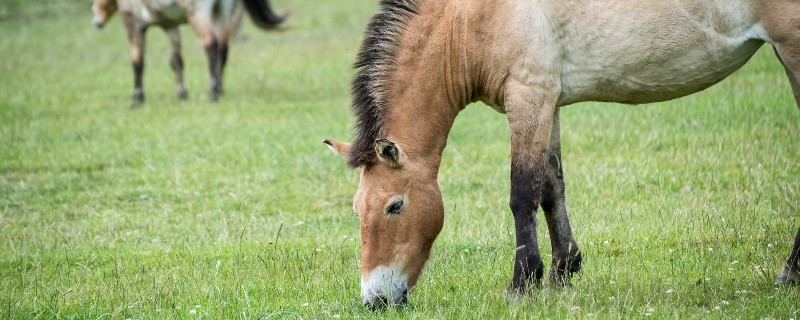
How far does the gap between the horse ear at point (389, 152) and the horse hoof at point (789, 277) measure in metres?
2.09

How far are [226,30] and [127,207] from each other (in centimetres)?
638

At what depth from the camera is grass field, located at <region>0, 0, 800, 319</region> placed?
18.0 feet

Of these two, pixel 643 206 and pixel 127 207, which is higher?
pixel 643 206

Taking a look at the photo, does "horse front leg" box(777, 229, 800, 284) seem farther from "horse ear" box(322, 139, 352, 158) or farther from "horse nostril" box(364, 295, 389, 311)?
"horse ear" box(322, 139, 352, 158)

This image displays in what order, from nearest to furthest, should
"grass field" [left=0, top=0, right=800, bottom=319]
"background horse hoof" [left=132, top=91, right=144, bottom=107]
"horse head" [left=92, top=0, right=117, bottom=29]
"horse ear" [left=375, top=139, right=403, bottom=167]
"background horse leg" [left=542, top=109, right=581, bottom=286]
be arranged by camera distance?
1. "horse ear" [left=375, top=139, right=403, bottom=167]
2. "grass field" [left=0, top=0, right=800, bottom=319]
3. "background horse leg" [left=542, top=109, right=581, bottom=286]
4. "background horse hoof" [left=132, top=91, right=144, bottom=107]
5. "horse head" [left=92, top=0, right=117, bottom=29]

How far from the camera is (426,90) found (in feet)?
17.6

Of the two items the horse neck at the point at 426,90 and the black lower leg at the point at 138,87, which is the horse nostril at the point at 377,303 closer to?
the horse neck at the point at 426,90

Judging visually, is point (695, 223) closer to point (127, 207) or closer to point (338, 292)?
point (338, 292)

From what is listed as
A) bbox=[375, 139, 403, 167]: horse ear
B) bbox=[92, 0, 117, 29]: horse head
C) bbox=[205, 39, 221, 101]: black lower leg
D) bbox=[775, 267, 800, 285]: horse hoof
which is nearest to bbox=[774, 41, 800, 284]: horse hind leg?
bbox=[775, 267, 800, 285]: horse hoof

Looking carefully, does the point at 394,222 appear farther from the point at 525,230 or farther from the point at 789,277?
the point at 789,277

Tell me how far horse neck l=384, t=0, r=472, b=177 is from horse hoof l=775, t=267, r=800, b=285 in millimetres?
1890

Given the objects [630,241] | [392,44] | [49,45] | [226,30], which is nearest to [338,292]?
[392,44]

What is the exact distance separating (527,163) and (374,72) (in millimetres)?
943

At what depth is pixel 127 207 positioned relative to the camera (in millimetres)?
8602
